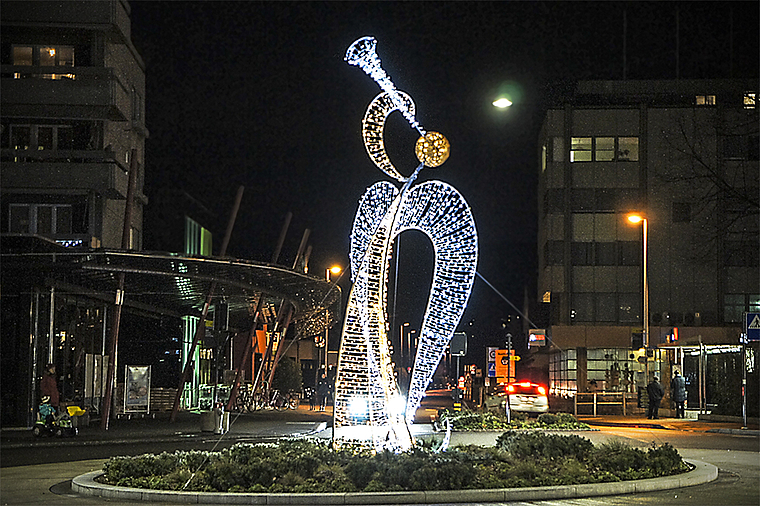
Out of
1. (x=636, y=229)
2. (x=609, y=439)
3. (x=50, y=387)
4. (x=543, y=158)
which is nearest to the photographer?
(x=609, y=439)

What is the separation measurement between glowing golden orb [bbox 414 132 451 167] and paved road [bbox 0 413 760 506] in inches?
223

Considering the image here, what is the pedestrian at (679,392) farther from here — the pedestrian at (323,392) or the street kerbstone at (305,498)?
the street kerbstone at (305,498)

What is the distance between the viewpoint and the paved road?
15078mm

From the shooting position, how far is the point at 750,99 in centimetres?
6075

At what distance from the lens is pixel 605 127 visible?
202ft

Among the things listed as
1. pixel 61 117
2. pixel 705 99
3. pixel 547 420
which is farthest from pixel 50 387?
pixel 705 99

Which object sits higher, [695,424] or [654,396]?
[654,396]

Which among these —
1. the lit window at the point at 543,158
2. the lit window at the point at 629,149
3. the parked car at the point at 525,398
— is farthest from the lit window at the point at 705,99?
the parked car at the point at 525,398

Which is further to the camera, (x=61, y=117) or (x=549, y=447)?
(x=61, y=117)

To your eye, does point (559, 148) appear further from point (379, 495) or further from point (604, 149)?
point (379, 495)

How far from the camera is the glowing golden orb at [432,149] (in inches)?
679

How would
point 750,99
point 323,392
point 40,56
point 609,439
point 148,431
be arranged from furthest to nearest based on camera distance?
1. point 750,99
2. point 323,392
3. point 40,56
4. point 148,431
5. point 609,439

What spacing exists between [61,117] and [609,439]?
1171 inches

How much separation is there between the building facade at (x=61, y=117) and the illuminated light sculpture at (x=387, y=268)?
26.5 meters
